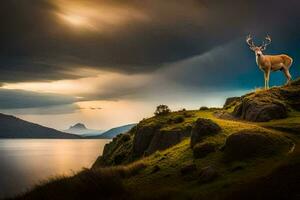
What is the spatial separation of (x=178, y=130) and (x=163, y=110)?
11.7 metres

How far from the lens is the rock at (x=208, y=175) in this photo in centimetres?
1917

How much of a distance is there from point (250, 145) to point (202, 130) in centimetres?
559

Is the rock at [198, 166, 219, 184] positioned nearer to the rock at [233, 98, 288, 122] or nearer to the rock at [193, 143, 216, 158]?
the rock at [193, 143, 216, 158]

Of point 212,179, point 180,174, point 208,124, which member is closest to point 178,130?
point 208,124

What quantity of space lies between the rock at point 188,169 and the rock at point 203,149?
110 inches

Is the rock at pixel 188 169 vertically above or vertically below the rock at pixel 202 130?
below

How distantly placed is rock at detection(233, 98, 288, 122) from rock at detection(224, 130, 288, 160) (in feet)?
32.7

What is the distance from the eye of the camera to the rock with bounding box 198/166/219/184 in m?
19.2

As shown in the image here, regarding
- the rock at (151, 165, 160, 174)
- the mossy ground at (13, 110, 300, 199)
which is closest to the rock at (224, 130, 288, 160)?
the mossy ground at (13, 110, 300, 199)

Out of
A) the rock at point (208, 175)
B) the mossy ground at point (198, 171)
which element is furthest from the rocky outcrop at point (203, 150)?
the rock at point (208, 175)

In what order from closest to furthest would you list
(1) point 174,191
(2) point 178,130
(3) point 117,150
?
1. (1) point 174,191
2. (2) point 178,130
3. (3) point 117,150

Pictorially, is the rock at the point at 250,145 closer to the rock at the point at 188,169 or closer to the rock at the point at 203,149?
the rock at the point at 203,149

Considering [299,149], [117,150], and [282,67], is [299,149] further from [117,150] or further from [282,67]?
[117,150]

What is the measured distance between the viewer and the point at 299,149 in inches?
836
